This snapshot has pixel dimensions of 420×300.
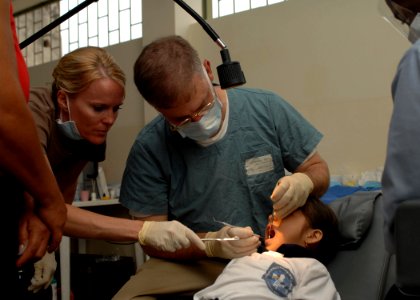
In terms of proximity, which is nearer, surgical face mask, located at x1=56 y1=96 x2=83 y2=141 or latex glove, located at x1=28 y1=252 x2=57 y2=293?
surgical face mask, located at x1=56 y1=96 x2=83 y2=141

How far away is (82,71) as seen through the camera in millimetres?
1784

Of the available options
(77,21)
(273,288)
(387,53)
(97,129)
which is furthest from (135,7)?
(273,288)

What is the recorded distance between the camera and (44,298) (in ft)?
10.2

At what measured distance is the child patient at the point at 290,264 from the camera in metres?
1.52

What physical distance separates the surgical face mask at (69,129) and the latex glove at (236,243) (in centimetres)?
72

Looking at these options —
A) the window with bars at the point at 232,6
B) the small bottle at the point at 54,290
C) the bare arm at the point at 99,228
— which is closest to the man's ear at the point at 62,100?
the bare arm at the point at 99,228

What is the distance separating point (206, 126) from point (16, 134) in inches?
37.1

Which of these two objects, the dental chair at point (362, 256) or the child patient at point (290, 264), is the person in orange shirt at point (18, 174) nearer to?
the child patient at point (290, 264)

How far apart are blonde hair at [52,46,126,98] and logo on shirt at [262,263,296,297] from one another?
991 millimetres

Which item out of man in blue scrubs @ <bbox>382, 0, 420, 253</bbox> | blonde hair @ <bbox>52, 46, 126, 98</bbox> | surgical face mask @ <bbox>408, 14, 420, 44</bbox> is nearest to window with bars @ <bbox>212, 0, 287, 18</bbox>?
blonde hair @ <bbox>52, 46, 126, 98</bbox>

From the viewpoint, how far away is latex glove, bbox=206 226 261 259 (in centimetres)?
161

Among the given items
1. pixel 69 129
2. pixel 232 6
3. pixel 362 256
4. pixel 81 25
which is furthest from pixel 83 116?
pixel 81 25

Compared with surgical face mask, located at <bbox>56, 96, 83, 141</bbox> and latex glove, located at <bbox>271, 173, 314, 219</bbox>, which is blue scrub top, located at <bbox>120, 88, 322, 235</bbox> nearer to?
latex glove, located at <bbox>271, 173, 314, 219</bbox>

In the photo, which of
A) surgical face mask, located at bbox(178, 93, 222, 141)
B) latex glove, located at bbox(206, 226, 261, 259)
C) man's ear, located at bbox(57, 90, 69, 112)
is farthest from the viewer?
man's ear, located at bbox(57, 90, 69, 112)
